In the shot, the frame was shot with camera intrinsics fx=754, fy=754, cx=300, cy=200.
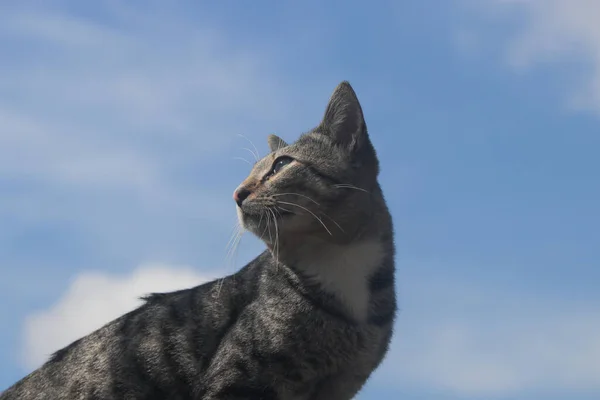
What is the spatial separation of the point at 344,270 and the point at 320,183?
67 centimetres

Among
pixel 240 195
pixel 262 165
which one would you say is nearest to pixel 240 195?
pixel 240 195

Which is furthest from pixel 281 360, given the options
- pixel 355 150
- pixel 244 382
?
pixel 355 150

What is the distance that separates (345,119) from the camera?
592cm

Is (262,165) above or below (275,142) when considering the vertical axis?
below

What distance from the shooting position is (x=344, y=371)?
210 inches

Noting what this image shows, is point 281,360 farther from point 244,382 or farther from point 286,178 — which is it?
point 286,178

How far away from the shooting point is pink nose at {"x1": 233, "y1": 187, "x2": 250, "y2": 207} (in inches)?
225

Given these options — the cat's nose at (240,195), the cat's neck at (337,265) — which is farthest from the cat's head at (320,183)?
the cat's neck at (337,265)

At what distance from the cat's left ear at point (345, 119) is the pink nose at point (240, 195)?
2.71 feet

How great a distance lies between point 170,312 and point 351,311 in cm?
144

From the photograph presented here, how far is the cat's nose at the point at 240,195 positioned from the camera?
5.70m

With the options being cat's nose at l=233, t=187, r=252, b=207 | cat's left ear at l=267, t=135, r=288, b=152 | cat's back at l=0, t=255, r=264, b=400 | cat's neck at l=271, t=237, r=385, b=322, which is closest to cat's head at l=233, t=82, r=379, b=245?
cat's nose at l=233, t=187, r=252, b=207

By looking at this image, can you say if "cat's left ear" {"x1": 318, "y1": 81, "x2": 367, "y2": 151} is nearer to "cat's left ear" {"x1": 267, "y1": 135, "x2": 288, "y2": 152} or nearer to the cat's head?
the cat's head

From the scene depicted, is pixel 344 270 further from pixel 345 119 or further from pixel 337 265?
pixel 345 119
